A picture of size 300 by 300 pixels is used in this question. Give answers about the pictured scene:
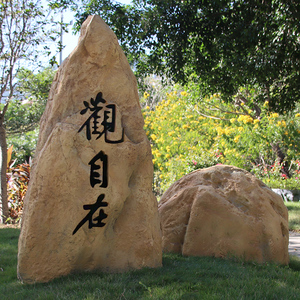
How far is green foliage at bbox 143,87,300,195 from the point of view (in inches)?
420

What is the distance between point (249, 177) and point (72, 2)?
530 cm

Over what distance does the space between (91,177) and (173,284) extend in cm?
133

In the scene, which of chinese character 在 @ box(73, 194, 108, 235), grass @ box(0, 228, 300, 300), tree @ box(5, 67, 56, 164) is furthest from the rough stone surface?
tree @ box(5, 67, 56, 164)

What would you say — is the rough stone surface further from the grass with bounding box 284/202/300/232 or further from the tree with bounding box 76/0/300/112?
the grass with bounding box 284/202/300/232

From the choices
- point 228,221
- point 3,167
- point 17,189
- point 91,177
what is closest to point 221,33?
point 228,221

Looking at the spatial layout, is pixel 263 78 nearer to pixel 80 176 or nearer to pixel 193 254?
pixel 193 254

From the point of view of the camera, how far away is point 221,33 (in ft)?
24.2

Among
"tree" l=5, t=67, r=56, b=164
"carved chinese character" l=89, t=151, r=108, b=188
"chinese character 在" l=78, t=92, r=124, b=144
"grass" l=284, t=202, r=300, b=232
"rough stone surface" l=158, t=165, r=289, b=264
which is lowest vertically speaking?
"grass" l=284, t=202, r=300, b=232

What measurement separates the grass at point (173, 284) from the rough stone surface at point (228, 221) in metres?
0.45

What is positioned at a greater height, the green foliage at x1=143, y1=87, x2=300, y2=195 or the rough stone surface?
the green foliage at x1=143, y1=87, x2=300, y2=195

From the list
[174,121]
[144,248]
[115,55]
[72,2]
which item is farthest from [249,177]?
[174,121]

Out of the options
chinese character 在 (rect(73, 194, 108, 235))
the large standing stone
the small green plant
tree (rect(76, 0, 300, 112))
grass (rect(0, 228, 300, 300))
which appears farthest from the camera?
the small green plant

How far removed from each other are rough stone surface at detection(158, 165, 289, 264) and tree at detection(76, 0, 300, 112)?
2.94 meters

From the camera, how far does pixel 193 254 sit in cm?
479
